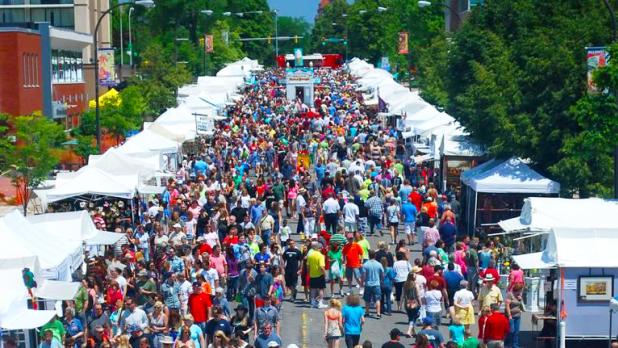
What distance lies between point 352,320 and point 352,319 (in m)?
0.01

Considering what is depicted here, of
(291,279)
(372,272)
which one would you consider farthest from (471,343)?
(291,279)

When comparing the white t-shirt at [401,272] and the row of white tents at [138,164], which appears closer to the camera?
the white t-shirt at [401,272]

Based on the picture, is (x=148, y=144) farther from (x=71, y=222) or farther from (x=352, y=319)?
(x=352, y=319)

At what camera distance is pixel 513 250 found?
25031mm

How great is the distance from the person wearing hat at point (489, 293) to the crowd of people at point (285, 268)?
0.02m

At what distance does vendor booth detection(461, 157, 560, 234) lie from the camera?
1170 inches

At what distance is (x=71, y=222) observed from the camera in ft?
78.6

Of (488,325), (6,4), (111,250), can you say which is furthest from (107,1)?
(488,325)

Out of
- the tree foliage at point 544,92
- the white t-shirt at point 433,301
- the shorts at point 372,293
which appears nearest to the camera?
the white t-shirt at point 433,301

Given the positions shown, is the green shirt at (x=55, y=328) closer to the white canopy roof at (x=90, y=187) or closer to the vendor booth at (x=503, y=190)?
the white canopy roof at (x=90, y=187)

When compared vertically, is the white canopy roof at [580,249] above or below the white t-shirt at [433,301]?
above

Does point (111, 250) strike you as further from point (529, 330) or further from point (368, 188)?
point (368, 188)

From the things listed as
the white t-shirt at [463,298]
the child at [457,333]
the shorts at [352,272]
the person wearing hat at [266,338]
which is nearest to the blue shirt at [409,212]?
the shorts at [352,272]

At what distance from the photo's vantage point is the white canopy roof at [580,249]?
19688 millimetres
